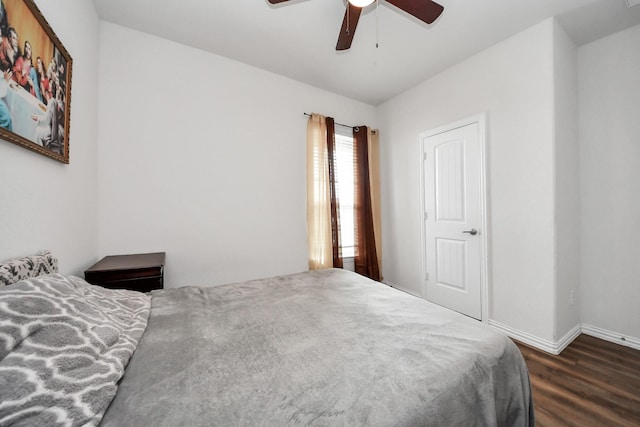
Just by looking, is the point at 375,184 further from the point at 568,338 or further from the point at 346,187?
the point at 568,338

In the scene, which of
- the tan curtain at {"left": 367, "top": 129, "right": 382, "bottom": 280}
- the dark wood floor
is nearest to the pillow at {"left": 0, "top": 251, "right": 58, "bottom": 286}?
the dark wood floor

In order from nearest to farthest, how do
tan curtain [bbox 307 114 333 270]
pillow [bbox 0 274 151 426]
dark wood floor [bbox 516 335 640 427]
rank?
pillow [bbox 0 274 151 426], dark wood floor [bbox 516 335 640 427], tan curtain [bbox 307 114 333 270]

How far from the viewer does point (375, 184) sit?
3.67 m

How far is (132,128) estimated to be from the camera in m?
2.15

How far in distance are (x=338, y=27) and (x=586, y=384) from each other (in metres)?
3.34

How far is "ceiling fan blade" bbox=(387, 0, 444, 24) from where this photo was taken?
1.51m

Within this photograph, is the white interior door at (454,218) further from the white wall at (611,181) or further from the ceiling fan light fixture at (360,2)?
the ceiling fan light fixture at (360,2)

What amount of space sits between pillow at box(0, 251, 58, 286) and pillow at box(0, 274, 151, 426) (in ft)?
0.41

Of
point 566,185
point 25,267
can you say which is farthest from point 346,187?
point 25,267

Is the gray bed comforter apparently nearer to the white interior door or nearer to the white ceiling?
the white interior door

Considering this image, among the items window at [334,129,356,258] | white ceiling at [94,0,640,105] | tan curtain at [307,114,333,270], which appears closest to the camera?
white ceiling at [94,0,640,105]

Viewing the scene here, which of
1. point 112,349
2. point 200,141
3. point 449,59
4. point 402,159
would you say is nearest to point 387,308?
point 112,349

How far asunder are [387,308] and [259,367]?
2.52 ft

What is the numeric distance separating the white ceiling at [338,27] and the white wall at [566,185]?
26 cm
